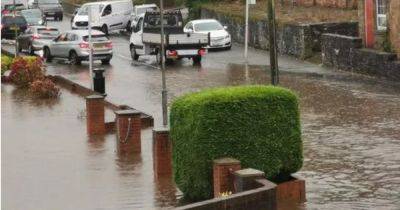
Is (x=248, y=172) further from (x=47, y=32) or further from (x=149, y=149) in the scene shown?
(x=47, y=32)

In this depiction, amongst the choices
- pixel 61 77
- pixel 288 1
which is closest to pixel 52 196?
pixel 61 77

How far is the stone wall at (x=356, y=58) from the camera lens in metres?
34.8

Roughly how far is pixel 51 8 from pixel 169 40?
32867 millimetres

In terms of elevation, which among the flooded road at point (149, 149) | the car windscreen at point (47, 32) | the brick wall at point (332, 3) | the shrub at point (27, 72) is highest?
the brick wall at point (332, 3)

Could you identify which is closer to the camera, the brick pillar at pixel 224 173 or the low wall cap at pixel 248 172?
the low wall cap at pixel 248 172

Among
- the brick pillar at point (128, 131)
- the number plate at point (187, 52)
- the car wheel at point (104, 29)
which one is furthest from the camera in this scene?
the car wheel at point (104, 29)

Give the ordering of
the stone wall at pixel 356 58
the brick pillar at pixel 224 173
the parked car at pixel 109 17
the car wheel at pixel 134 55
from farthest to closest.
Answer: the parked car at pixel 109 17 < the car wheel at pixel 134 55 < the stone wall at pixel 356 58 < the brick pillar at pixel 224 173

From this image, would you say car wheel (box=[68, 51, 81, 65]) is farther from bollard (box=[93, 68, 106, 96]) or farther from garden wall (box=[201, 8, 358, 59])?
bollard (box=[93, 68, 106, 96])

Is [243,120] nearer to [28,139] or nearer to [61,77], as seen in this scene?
[28,139]

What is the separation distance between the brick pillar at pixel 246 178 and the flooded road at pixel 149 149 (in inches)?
40.9

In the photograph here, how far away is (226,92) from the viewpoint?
47.1ft

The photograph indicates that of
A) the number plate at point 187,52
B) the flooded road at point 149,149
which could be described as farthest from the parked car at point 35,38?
the flooded road at point 149,149

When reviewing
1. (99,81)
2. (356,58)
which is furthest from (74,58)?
(356,58)

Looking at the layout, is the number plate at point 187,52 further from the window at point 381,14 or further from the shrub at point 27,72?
the shrub at point 27,72
